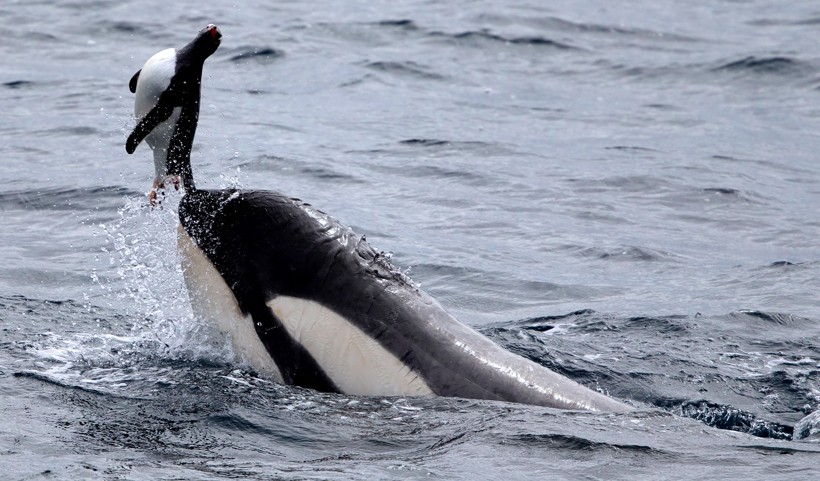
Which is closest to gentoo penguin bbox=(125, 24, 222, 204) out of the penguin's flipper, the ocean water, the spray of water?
the penguin's flipper

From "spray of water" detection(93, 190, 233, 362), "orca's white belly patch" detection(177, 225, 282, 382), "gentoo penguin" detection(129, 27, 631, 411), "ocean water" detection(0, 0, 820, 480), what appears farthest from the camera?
"spray of water" detection(93, 190, 233, 362)

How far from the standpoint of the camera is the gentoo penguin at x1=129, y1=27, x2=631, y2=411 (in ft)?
21.0

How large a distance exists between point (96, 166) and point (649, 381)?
7.92 meters

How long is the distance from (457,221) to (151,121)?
264 inches

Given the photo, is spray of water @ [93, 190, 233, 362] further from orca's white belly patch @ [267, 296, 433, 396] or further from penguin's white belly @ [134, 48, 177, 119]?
orca's white belly patch @ [267, 296, 433, 396]

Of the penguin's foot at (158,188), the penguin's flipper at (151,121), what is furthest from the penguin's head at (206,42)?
the penguin's foot at (158,188)

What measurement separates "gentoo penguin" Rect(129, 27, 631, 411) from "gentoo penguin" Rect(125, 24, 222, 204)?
0.11ft

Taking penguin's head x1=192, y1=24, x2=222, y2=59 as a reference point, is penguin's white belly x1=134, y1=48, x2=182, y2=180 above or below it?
below

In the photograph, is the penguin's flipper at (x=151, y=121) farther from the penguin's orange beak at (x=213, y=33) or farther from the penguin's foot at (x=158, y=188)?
the penguin's orange beak at (x=213, y=33)

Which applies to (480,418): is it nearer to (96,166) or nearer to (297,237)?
(297,237)

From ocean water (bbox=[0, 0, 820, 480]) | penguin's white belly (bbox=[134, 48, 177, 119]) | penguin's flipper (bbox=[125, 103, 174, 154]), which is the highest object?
penguin's white belly (bbox=[134, 48, 177, 119])

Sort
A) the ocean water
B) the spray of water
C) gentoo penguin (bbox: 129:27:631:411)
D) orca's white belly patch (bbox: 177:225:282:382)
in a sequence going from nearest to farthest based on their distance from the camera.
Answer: the ocean water → gentoo penguin (bbox: 129:27:631:411) → orca's white belly patch (bbox: 177:225:282:382) → the spray of water

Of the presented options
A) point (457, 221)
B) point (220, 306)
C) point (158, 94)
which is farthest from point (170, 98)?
point (457, 221)

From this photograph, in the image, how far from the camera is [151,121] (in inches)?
267
